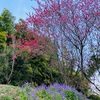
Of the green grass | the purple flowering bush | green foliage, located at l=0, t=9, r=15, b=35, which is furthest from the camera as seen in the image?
green foliage, located at l=0, t=9, r=15, b=35

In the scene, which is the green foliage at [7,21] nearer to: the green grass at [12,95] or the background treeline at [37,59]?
the background treeline at [37,59]

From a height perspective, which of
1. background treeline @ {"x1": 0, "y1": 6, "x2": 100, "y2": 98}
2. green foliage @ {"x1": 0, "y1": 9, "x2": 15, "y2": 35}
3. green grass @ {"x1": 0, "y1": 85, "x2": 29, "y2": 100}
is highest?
green foliage @ {"x1": 0, "y1": 9, "x2": 15, "y2": 35}

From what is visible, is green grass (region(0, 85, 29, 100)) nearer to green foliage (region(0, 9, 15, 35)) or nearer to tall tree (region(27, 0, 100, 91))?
tall tree (region(27, 0, 100, 91))

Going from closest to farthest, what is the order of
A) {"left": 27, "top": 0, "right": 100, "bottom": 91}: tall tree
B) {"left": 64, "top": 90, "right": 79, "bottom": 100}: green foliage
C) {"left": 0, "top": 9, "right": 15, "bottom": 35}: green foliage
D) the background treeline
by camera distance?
{"left": 27, "top": 0, "right": 100, "bottom": 91}: tall tree → {"left": 64, "top": 90, "right": 79, "bottom": 100}: green foliage → the background treeline → {"left": 0, "top": 9, "right": 15, "bottom": 35}: green foliage

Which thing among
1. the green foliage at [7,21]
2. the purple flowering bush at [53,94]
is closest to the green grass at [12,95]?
the purple flowering bush at [53,94]

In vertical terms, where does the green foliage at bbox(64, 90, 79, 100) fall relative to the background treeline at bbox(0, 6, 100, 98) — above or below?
Answer: below

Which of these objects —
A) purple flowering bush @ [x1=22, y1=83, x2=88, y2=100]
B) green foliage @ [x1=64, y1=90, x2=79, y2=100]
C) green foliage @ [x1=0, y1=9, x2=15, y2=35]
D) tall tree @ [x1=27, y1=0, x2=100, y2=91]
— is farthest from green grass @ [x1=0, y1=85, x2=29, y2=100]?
green foliage @ [x1=0, y1=9, x2=15, y2=35]

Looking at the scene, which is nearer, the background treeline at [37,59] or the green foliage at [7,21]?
the background treeline at [37,59]

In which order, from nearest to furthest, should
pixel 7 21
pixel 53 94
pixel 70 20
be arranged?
pixel 53 94
pixel 70 20
pixel 7 21

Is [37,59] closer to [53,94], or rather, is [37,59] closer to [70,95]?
[70,95]

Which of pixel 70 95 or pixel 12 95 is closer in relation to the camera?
pixel 12 95

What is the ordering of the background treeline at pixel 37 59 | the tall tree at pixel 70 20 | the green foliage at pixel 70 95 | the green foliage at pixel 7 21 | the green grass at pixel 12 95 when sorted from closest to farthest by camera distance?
the green grass at pixel 12 95, the tall tree at pixel 70 20, the green foliage at pixel 70 95, the background treeline at pixel 37 59, the green foliage at pixel 7 21

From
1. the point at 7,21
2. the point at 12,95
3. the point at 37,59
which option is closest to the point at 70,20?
the point at 12,95

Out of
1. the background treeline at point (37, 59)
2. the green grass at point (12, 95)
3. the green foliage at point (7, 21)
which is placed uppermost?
the green foliage at point (7, 21)
